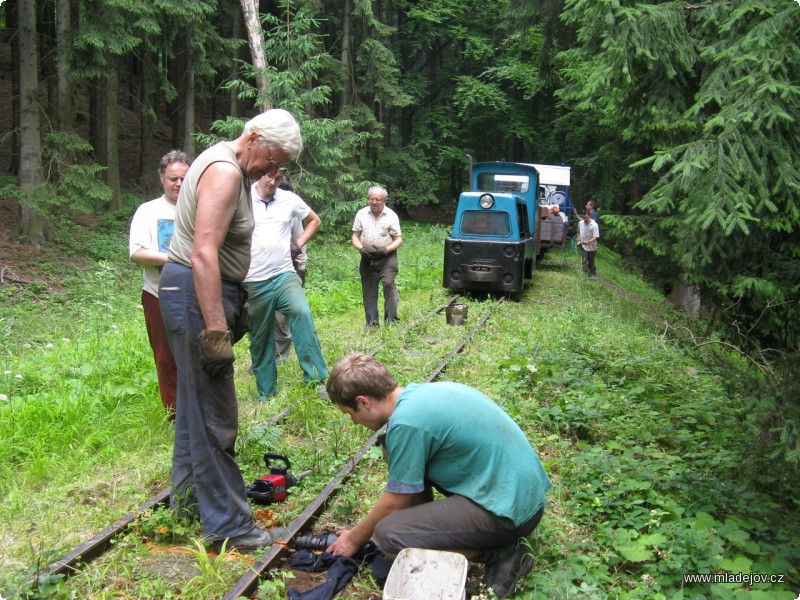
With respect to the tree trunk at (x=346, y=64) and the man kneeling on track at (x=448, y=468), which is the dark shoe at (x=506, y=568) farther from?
the tree trunk at (x=346, y=64)

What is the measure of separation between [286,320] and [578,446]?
10.5 feet

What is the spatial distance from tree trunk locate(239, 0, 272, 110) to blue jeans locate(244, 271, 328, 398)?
11.1 meters

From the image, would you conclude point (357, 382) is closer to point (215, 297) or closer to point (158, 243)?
point (215, 297)

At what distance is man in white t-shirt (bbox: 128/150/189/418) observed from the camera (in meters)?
4.88

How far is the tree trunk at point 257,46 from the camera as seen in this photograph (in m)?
16.0

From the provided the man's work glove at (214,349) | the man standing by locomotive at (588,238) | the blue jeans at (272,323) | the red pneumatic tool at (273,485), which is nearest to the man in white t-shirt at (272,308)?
the blue jeans at (272,323)

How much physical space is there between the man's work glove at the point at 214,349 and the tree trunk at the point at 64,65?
14.5m

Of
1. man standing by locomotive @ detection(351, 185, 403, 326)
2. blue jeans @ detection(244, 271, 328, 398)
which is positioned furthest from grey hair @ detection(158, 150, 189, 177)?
man standing by locomotive @ detection(351, 185, 403, 326)

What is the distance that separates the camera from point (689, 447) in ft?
16.1

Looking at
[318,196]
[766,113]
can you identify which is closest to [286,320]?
[766,113]

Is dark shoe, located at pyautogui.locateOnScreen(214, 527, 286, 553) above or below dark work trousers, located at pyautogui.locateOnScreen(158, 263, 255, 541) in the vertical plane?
below

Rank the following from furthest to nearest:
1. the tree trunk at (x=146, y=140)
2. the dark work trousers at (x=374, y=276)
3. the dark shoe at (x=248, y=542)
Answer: the tree trunk at (x=146, y=140) → the dark work trousers at (x=374, y=276) → the dark shoe at (x=248, y=542)

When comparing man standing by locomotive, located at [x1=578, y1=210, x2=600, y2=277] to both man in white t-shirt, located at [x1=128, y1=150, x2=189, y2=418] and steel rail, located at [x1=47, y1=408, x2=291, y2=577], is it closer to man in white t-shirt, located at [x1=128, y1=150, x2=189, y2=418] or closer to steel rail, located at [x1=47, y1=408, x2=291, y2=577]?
man in white t-shirt, located at [x1=128, y1=150, x2=189, y2=418]

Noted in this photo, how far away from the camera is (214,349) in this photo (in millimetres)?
3250
